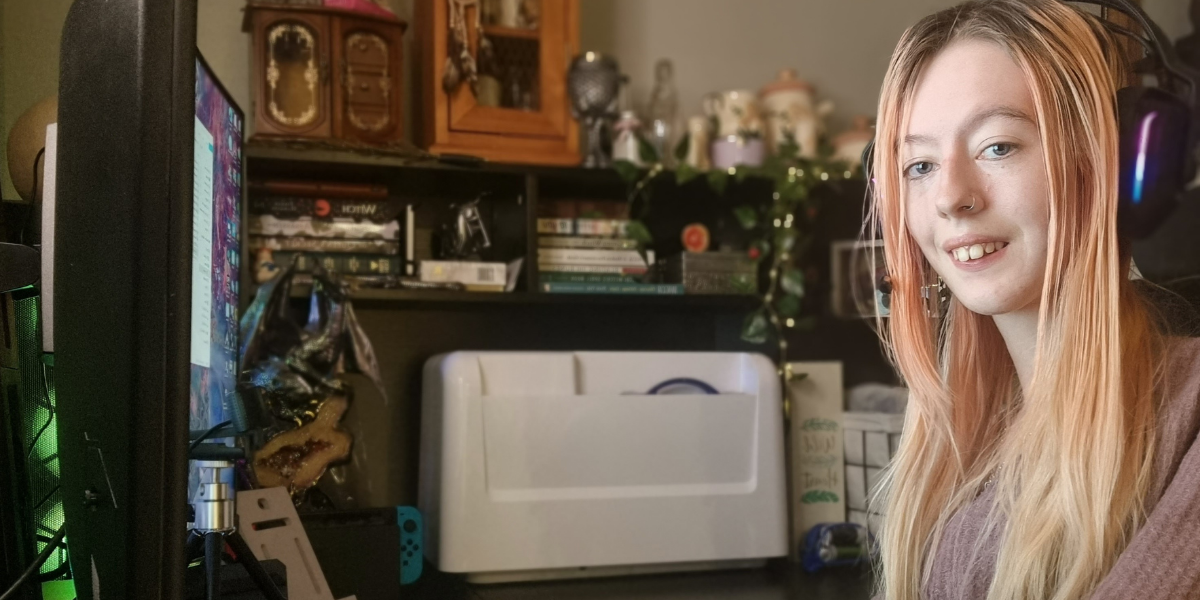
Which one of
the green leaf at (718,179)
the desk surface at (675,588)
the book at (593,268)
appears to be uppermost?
the green leaf at (718,179)

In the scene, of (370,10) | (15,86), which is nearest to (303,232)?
(370,10)

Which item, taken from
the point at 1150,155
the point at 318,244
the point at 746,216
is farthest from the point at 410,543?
the point at 1150,155

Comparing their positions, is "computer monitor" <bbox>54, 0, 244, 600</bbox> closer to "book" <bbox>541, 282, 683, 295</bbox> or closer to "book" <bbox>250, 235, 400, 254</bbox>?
"book" <bbox>250, 235, 400, 254</bbox>

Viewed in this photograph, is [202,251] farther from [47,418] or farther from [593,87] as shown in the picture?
[593,87]

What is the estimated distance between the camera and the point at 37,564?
0.75 m

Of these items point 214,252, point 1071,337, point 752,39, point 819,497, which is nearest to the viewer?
point 1071,337

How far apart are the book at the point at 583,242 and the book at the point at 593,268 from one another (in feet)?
0.12

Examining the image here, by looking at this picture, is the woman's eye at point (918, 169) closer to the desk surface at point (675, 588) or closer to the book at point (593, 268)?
the desk surface at point (675, 588)

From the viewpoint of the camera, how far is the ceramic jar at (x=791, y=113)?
2.00 m

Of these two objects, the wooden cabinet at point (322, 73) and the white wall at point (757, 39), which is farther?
the white wall at point (757, 39)

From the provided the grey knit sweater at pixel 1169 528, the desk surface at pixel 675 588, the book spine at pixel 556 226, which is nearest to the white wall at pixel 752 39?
the book spine at pixel 556 226

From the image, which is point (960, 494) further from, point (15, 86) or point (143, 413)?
point (15, 86)

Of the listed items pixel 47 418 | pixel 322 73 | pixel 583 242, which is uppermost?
pixel 322 73

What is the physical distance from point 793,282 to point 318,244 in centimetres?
87
